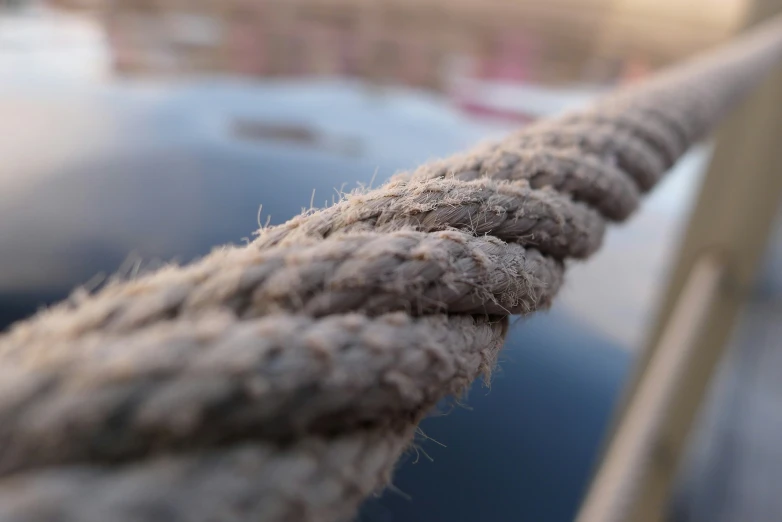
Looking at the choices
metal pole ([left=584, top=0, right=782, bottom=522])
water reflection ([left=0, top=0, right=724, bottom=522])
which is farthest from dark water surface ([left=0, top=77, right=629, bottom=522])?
metal pole ([left=584, top=0, right=782, bottom=522])

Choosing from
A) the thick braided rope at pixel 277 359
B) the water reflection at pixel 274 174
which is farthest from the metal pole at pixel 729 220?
the thick braided rope at pixel 277 359

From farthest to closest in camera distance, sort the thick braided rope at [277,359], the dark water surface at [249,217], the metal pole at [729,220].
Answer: the metal pole at [729,220], the dark water surface at [249,217], the thick braided rope at [277,359]

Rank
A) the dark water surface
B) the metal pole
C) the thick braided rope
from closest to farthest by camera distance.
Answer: the thick braided rope
the dark water surface
the metal pole

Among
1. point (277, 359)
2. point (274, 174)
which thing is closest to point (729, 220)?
point (274, 174)

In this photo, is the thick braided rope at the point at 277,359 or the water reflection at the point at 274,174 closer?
the thick braided rope at the point at 277,359

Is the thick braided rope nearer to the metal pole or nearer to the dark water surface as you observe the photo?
the dark water surface

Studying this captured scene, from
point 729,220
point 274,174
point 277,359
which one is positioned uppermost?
point 729,220

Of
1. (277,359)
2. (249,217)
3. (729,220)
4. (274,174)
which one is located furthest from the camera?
(729,220)

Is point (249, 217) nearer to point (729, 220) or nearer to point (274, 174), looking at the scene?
point (274, 174)

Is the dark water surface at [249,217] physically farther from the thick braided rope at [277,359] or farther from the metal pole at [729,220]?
the metal pole at [729,220]
